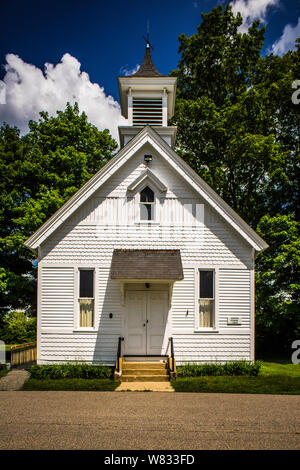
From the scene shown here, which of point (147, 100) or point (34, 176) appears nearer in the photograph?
point (147, 100)

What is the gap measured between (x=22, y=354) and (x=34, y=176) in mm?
12345

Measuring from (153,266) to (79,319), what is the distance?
11.1 feet

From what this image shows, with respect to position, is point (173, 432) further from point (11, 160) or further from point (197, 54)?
point (197, 54)

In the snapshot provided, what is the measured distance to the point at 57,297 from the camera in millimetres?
14000

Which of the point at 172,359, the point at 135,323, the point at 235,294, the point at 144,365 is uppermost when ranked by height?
the point at 235,294

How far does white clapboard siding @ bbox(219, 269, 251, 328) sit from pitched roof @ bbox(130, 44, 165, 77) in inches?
370

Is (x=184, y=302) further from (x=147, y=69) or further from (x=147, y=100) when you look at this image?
(x=147, y=69)

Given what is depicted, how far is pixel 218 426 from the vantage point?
24.7 ft

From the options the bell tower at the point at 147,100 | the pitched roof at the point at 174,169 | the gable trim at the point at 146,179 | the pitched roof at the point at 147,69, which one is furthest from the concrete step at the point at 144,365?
the pitched roof at the point at 147,69

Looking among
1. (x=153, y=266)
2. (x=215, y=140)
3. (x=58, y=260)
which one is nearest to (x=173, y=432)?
(x=153, y=266)

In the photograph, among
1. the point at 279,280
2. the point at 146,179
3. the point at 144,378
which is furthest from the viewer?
the point at 279,280

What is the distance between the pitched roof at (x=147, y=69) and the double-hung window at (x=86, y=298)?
910 cm

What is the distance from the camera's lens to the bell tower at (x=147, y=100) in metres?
16.9

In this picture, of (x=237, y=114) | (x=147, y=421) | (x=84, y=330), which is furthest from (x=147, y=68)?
(x=147, y=421)
